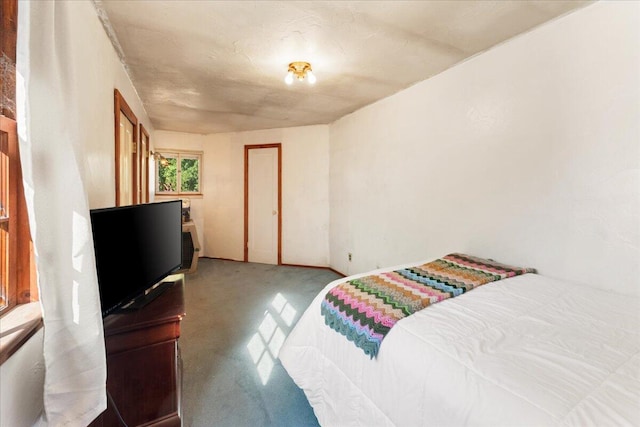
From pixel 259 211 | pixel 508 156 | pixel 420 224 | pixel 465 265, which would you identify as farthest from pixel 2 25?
pixel 259 211

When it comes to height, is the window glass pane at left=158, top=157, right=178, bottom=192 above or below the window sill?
above

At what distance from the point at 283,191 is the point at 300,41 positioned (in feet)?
9.50

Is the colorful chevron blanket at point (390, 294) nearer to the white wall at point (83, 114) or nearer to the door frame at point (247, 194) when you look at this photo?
the white wall at point (83, 114)

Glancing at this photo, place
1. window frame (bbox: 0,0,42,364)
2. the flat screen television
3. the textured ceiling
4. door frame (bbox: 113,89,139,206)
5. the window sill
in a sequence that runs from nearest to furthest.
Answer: the window sill
window frame (bbox: 0,0,42,364)
the flat screen television
the textured ceiling
door frame (bbox: 113,89,139,206)

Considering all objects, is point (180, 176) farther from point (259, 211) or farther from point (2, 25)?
point (2, 25)

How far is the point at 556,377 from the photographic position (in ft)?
2.83

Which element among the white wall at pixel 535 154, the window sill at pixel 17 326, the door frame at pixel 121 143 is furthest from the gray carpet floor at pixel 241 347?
the white wall at pixel 535 154

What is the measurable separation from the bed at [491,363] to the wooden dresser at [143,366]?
67 cm

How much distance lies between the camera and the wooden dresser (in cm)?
119

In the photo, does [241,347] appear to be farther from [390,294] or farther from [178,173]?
[178,173]

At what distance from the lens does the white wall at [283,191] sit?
4.53 metres

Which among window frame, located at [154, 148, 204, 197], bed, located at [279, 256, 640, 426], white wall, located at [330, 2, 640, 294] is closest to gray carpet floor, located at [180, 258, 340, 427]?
bed, located at [279, 256, 640, 426]

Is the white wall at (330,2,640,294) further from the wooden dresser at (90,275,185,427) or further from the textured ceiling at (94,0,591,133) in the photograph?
the wooden dresser at (90,275,185,427)

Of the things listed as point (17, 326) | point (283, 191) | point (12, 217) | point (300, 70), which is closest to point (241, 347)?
point (17, 326)
